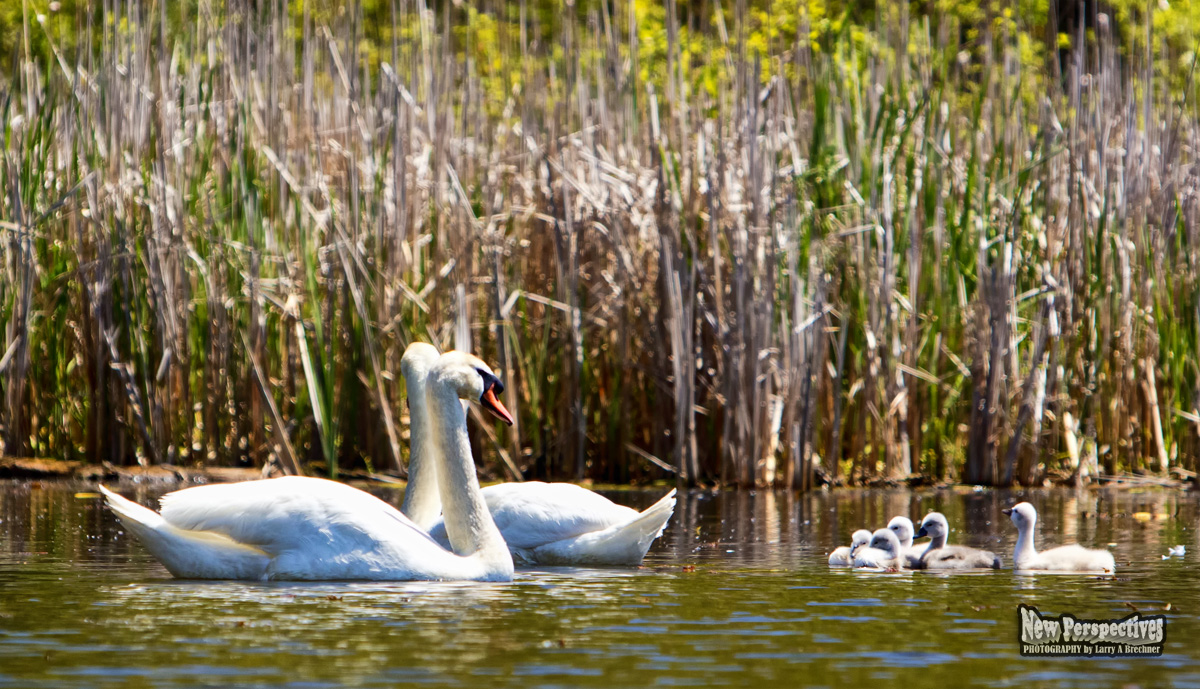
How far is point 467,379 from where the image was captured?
8.12m

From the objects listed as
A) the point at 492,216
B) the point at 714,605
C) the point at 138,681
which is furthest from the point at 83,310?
the point at 138,681

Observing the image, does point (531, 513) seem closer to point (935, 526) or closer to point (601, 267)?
point (935, 526)

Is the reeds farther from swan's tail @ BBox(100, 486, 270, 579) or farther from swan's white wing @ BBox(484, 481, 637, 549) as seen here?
swan's tail @ BBox(100, 486, 270, 579)

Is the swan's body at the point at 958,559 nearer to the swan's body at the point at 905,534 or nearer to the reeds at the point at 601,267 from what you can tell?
the swan's body at the point at 905,534

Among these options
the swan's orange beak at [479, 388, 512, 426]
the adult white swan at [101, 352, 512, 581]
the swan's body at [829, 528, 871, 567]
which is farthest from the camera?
the swan's body at [829, 528, 871, 567]

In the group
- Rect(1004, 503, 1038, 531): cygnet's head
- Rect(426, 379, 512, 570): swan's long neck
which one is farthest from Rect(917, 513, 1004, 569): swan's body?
Rect(426, 379, 512, 570): swan's long neck

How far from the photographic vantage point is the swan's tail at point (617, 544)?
8.27m

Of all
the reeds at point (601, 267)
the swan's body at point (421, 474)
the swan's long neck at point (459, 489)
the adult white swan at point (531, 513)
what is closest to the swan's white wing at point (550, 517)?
the adult white swan at point (531, 513)

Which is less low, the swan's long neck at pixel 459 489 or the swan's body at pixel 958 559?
the swan's long neck at pixel 459 489

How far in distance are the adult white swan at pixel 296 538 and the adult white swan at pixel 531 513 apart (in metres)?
0.87

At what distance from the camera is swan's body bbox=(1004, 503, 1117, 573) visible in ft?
26.4

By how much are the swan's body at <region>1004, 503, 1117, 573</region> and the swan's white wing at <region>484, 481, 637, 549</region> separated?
1924 mm

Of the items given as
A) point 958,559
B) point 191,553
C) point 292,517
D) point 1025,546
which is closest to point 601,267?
point 958,559

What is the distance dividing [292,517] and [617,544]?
5.60 ft
